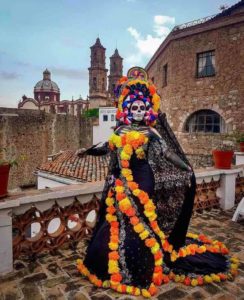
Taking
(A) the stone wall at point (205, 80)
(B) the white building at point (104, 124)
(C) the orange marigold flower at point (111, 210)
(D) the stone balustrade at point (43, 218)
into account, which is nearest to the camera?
(C) the orange marigold flower at point (111, 210)

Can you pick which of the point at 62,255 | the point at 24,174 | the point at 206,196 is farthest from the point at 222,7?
the point at 24,174

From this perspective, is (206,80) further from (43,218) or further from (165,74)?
(43,218)

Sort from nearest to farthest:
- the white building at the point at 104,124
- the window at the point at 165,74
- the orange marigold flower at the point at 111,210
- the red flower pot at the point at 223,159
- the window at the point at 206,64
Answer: the orange marigold flower at the point at 111,210 < the red flower pot at the point at 223,159 < the window at the point at 206,64 < the window at the point at 165,74 < the white building at the point at 104,124

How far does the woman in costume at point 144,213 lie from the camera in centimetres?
283

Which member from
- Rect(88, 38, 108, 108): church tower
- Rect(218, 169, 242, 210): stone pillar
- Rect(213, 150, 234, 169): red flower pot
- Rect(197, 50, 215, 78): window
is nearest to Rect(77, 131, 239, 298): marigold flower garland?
Rect(218, 169, 242, 210): stone pillar

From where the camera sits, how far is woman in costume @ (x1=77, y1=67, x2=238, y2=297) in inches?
111

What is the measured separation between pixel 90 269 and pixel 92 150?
4.72 ft

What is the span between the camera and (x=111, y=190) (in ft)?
10.3

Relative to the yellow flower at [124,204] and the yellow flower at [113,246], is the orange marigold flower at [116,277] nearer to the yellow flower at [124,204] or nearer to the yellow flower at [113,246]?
the yellow flower at [113,246]

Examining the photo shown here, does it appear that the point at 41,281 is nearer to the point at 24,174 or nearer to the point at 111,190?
the point at 111,190

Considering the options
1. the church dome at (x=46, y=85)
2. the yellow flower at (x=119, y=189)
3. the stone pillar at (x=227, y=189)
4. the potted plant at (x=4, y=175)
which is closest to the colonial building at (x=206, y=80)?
the stone pillar at (x=227, y=189)

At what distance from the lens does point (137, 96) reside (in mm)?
3090

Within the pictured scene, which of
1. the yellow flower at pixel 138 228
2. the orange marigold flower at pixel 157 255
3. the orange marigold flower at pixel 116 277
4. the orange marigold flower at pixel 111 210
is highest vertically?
the orange marigold flower at pixel 111 210

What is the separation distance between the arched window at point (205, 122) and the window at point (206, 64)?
2.07 metres
